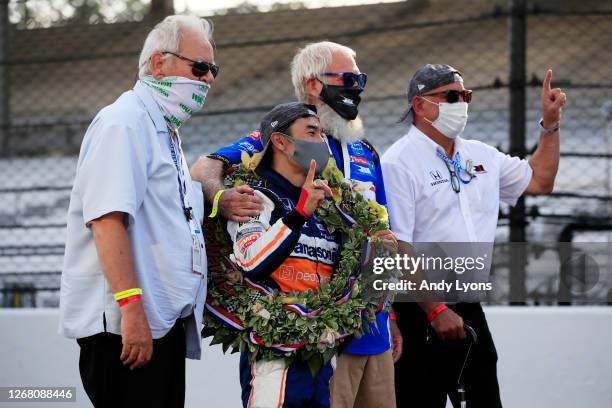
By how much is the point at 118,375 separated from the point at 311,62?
4.92 feet

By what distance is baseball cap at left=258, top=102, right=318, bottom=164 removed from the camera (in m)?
3.62

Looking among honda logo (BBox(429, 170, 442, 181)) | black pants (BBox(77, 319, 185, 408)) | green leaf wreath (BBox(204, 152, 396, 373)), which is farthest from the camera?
honda logo (BBox(429, 170, 442, 181))

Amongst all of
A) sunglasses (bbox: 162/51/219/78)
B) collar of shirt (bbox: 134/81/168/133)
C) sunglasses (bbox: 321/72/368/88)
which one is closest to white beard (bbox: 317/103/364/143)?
sunglasses (bbox: 321/72/368/88)

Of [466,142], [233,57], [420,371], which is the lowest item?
[420,371]

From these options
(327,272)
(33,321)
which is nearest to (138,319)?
(327,272)

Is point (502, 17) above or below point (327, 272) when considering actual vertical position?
above

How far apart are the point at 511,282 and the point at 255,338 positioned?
255 centimetres

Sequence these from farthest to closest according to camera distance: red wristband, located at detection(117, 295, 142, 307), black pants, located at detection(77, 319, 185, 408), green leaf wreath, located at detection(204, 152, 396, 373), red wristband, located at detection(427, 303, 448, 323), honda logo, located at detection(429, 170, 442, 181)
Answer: honda logo, located at detection(429, 170, 442, 181)
red wristband, located at detection(427, 303, 448, 323)
green leaf wreath, located at detection(204, 152, 396, 373)
black pants, located at detection(77, 319, 185, 408)
red wristband, located at detection(117, 295, 142, 307)

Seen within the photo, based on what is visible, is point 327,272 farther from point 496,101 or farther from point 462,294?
point 496,101

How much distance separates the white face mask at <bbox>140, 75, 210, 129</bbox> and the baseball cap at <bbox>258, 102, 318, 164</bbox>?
0.29 m

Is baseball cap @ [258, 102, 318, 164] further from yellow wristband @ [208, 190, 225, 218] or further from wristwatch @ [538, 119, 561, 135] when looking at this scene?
wristwatch @ [538, 119, 561, 135]

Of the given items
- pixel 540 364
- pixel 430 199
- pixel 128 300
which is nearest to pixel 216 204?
pixel 128 300

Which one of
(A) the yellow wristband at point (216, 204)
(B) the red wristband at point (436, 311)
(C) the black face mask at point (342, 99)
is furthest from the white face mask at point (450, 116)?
(A) the yellow wristband at point (216, 204)

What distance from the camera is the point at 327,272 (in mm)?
3602
